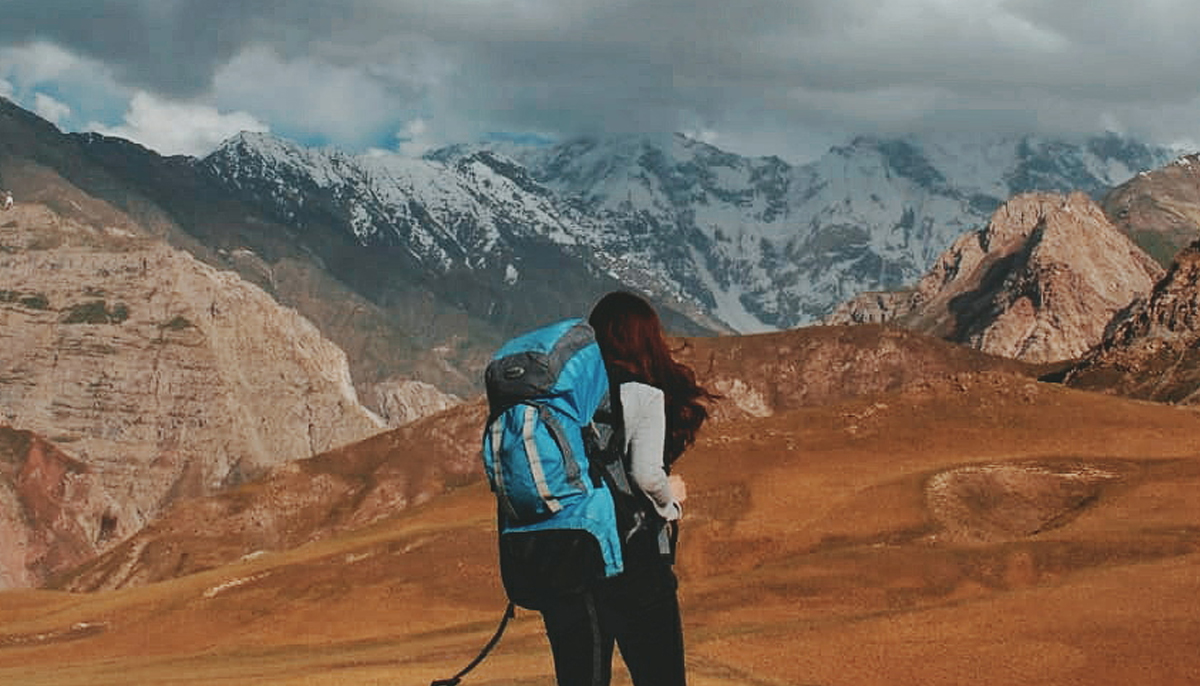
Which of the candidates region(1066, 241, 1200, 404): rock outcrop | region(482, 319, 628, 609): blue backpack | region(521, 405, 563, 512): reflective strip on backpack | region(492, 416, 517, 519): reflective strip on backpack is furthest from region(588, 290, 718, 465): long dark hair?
region(1066, 241, 1200, 404): rock outcrop

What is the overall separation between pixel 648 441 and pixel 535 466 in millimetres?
1070

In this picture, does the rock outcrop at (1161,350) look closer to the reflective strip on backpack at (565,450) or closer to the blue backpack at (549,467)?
the blue backpack at (549,467)

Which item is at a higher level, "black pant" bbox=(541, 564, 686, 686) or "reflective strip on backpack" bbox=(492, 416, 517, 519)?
"reflective strip on backpack" bbox=(492, 416, 517, 519)

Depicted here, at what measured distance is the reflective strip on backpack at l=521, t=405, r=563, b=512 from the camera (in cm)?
1096

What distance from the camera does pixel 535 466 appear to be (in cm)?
1097

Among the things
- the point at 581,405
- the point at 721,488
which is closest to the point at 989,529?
the point at 721,488

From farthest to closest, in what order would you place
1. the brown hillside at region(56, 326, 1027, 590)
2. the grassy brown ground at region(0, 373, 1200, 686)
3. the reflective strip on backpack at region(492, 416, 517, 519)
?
1. the brown hillside at region(56, 326, 1027, 590)
2. the grassy brown ground at region(0, 373, 1200, 686)
3. the reflective strip on backpack at region(492, 416, 517, 519)

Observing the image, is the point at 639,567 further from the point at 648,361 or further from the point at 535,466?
the point at 648,361

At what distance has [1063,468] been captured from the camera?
6056cm

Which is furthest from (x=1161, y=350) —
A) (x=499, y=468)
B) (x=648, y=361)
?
(x=499, y=468)

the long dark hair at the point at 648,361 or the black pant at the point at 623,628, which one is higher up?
the long dark hair at the point at 648,361

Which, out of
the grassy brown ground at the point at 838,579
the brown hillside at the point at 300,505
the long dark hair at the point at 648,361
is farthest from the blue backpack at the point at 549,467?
the brown hillside at the point at 300,505

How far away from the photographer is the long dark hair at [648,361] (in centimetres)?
1167

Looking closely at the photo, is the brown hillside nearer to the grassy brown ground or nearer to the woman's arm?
the grassy brown ground
